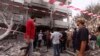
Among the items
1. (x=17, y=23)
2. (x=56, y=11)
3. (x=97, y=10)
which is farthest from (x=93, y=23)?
(x=17, y=23)

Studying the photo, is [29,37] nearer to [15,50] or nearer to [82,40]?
[82,40]

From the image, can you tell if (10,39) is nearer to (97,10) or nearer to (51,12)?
(51,12)

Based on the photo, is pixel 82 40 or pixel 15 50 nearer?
pixel 82 40

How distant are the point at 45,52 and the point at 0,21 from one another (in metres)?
9.82

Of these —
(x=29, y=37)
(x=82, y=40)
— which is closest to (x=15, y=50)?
(x=29, y=37)

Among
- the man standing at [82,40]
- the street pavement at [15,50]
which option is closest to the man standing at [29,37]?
the man standing at [82,40]

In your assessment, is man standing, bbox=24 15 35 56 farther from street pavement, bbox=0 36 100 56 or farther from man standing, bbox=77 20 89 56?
street pavement, bbox=0 36 100 56

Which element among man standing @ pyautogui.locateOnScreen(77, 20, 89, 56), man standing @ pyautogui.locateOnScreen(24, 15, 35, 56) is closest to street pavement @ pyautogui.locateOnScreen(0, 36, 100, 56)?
man standing @ pyautogui.locateOnScreen(24, 15, 35, 56)

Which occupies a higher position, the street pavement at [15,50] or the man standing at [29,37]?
the man standing at [29,37]

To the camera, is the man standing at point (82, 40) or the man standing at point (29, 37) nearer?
the man standing at point (82, 40)

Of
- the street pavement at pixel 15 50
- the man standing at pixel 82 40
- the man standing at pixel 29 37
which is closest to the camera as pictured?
the man standing at pixel 82 40

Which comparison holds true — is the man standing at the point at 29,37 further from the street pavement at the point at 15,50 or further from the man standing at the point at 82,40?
the street pavement at the point at 15,50

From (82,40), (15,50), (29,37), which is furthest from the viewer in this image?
(15,50)

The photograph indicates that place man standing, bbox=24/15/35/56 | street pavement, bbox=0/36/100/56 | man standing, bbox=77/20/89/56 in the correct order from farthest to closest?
street pavement, bbox=0/36/100/56, man standing, bbox=24/15/35/56, man standing, bbox=77/20/89/56
